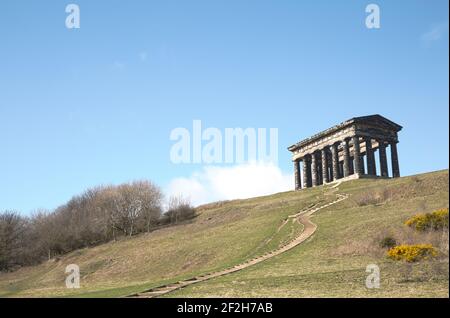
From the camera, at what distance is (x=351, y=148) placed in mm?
87250

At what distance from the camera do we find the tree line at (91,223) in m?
72.6

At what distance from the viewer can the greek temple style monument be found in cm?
7762

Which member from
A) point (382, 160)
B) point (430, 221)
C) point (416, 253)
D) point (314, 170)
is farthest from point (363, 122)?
point (416, 253)

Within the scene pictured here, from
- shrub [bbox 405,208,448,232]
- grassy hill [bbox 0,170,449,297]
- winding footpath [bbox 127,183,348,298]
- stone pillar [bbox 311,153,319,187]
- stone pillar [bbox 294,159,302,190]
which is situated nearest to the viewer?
grassy hill [bbox 0,170,449,297]

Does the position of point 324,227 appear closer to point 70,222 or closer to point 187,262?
point 187,262

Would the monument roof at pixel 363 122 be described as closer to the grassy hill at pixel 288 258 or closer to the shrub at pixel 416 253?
the grassy hill at pixel 288 258

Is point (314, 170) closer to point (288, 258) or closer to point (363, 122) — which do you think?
point (363, 122)

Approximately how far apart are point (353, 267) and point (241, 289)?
23.6ft

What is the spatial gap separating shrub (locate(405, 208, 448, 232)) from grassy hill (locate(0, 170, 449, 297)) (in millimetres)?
782

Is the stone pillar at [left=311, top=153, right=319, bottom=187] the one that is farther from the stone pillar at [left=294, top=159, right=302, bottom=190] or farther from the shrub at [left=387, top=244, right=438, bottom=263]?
the shrub at [left=387, top=244, right=438, bottom=263]

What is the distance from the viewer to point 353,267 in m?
24.5

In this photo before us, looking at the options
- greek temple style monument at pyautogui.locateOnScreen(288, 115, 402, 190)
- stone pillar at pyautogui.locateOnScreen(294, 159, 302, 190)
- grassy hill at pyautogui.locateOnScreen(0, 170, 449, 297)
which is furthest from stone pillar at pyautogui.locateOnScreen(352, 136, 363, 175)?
stone pillar at pyautogui.locateOnScreen(294, 159, 302, 190)

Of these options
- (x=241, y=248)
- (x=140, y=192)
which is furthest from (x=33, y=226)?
(x=241, y=248)

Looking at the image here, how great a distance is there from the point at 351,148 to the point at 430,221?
60553mm
